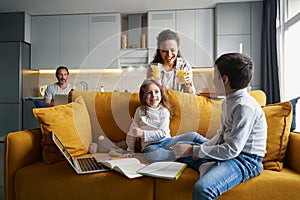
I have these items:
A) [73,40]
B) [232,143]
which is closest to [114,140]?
[232,143]

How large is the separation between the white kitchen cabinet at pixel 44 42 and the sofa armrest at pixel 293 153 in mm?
4699

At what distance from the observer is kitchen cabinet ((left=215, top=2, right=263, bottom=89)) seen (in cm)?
509

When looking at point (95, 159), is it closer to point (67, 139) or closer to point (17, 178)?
point (67, 139)

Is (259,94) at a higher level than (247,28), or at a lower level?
lower

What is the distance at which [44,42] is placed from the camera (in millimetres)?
5781

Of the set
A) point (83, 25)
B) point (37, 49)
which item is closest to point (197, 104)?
point (83, 25)

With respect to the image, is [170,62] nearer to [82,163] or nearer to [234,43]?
[82,163]

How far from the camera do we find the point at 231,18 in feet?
16.9

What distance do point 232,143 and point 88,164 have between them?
32.8 inches

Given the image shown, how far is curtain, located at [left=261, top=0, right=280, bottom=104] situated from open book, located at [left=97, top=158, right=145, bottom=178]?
3137mm

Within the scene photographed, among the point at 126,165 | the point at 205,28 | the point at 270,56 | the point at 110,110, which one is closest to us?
the point at 126,165

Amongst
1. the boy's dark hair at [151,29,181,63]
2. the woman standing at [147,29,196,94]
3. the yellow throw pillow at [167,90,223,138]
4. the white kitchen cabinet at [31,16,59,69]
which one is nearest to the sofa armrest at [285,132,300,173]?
the yellow throw pillow at [167,90,223,138]

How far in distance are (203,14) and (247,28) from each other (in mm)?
780

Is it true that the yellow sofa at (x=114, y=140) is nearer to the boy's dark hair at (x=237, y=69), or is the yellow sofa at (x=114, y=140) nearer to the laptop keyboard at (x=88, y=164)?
the laptop keyboard at (x=88, y=164)
